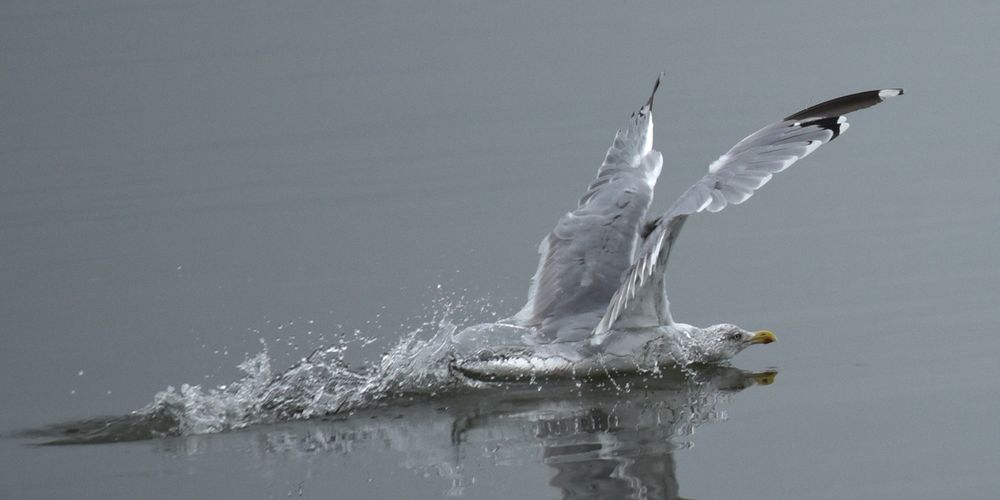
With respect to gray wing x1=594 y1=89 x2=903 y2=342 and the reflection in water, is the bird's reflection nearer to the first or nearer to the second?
the reflection in water

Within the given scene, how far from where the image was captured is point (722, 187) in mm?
8586

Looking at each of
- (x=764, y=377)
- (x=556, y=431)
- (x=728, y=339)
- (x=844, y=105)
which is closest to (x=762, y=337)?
(x=728, y=339)

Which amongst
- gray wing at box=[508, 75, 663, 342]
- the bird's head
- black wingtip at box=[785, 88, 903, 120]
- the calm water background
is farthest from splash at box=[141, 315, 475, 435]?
black wingtip at box=[785, 88, 903, 120]

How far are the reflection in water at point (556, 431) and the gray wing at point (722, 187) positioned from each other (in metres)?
0.38

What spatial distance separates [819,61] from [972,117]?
2868mm

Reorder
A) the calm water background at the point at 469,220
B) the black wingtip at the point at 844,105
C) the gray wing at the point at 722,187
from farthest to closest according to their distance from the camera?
the black wingtip at the point at 844,105 → the gray wing at the point at 722,187 → the calm water background at the point at 469,220

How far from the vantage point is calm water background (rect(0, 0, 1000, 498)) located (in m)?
7.58

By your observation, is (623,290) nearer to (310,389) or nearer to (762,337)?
(762,337)

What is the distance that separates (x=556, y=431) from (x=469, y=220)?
4.21 m

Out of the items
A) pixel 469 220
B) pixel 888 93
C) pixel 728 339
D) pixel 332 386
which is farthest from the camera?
pixel 469 220

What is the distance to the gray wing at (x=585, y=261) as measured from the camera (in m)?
9.19

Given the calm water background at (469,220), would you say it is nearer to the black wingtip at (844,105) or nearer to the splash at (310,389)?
the splash at (310,389)

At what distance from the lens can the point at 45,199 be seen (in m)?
13.4

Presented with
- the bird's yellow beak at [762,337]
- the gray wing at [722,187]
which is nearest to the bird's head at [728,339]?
the bird's yellow beak at [762,337]
